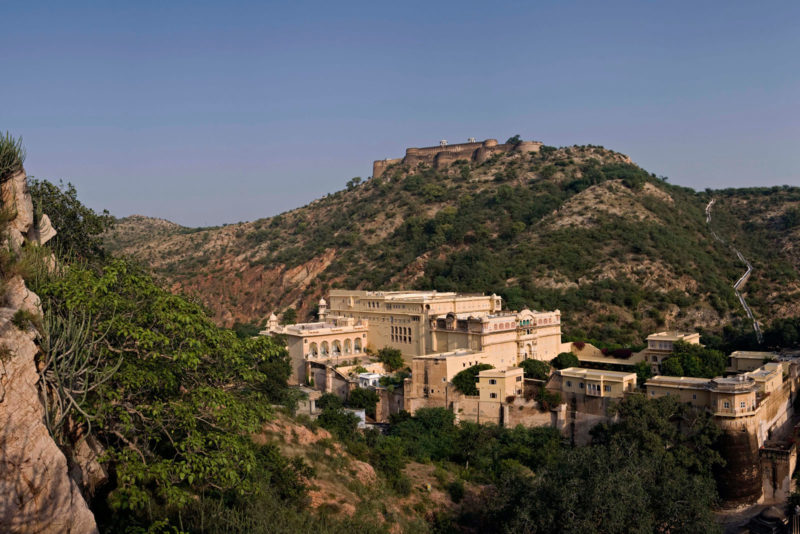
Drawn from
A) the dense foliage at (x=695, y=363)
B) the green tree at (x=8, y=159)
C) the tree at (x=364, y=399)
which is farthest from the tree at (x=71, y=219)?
the dense foliage at (x=695, y=363)

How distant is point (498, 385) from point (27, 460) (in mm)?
24358

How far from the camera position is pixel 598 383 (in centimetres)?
2723

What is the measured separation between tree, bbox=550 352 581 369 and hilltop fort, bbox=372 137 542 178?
50900 mm

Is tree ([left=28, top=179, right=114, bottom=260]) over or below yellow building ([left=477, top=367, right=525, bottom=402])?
over

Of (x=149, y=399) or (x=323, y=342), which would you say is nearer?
(x=149, y=399)

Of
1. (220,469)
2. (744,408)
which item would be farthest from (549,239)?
(220,469)

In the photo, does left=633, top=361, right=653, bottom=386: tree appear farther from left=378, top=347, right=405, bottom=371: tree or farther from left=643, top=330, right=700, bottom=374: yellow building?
left=378, top=347, right=405, bottom=371: tree

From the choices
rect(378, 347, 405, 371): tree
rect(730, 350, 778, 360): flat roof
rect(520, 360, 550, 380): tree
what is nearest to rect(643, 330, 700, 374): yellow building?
rect(730, 350, 778, 360): flat roof

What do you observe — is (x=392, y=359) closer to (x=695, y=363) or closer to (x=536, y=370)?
→ (x=536, y=370)

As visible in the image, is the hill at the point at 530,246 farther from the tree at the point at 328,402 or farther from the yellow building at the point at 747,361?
the tree at the point at 328,402

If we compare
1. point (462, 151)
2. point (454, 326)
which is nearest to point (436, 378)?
point (454, 326)

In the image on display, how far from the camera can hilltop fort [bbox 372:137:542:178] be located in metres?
82.2

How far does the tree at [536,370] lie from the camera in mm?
31000

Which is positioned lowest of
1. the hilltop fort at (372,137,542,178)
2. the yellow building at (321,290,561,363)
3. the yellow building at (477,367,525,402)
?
the yellow building at (477,367,525,402)
